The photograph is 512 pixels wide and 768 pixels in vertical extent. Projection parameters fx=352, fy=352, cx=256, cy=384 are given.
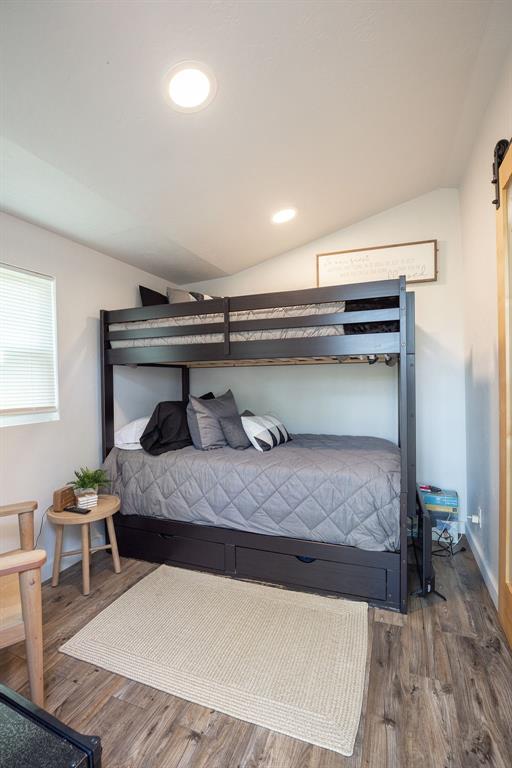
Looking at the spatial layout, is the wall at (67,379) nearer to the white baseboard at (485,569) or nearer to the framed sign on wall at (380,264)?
the framed sign on wall at (380,264)

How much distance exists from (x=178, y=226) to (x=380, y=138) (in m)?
1.37

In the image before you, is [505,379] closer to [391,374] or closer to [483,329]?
[483,329]

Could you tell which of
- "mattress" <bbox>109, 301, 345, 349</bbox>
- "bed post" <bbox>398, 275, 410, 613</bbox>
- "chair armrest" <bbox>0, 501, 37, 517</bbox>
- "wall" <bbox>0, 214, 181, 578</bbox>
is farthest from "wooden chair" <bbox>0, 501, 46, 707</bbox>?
"bed post" <bbox>398, 275, 410, 613</bbox>

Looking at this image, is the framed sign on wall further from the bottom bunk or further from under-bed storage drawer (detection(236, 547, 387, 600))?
under-bed storage drawer (detection(236, 547, 387, 600))

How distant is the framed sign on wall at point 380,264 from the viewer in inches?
116

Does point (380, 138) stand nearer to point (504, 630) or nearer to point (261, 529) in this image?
point (261, 529)

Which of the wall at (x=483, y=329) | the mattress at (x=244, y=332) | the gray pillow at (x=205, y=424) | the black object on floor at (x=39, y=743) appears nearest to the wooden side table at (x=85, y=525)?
the gray pillow at (x=205, y=424)

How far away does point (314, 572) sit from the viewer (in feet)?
6.59

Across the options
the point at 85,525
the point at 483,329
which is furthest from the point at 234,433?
the point at 483,329

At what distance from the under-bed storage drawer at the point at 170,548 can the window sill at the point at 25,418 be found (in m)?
0.91

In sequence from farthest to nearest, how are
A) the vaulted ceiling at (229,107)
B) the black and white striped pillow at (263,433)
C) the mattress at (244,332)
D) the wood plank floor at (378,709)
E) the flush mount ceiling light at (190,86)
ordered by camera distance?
the black and white striped pillow at (263,433), the mattress at (244,332), the flush mount ceiling light at (190,86), the vaulted ceiling at (229,107), the wood plank floor at (378,709)

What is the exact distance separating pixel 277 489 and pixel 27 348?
176 centimetres

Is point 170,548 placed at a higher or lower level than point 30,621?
lower

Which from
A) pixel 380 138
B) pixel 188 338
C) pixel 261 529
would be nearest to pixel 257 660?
pixel 261 529
